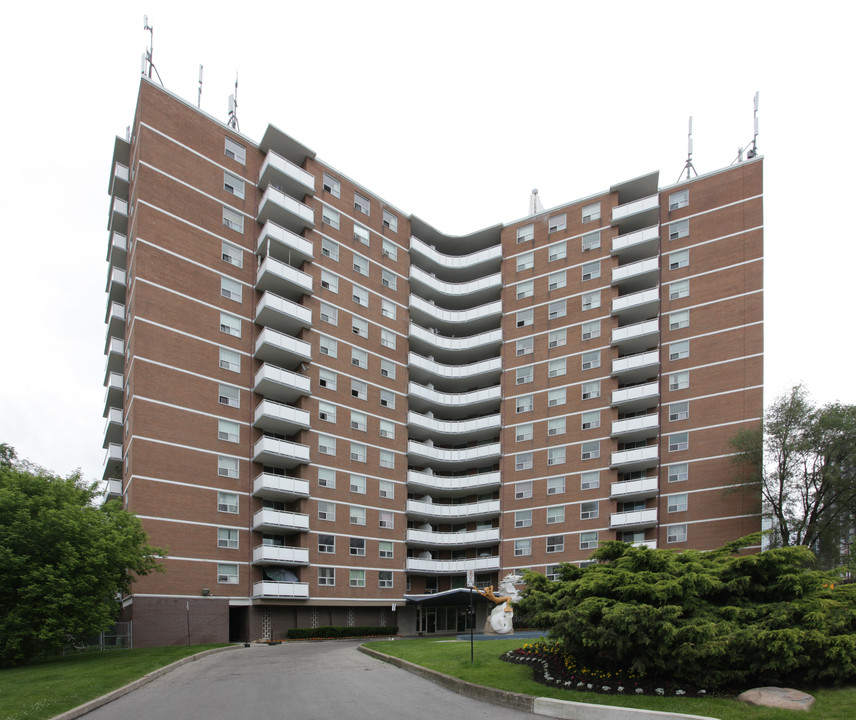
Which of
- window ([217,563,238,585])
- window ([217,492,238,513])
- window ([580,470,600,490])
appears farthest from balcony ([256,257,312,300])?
window ([580,470,600,490])

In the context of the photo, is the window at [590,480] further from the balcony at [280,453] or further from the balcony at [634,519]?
the balcony at [280,453]

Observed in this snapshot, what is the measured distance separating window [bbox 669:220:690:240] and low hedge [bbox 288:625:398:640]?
36.9 meters

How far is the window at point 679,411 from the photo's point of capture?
52.8m

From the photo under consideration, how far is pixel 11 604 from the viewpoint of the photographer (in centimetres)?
3064

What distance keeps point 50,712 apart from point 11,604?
16225 mm

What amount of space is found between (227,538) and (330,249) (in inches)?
926

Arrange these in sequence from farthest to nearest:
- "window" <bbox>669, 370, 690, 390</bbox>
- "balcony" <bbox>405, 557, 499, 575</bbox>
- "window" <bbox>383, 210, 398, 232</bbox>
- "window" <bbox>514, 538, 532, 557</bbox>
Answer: "window" <bbox>383, 210, 398, 232</bbox> → "balcony" <bbox>405, 557, 499, 575</bbox> → "window" <bbox>514, 538, 532, 557</bbox> → "window" <bbox>669, 370, 690, 390</bbox>

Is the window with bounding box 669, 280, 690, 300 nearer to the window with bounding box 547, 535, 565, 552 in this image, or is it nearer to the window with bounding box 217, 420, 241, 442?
the window with bounding box 547, 535, 565, 552

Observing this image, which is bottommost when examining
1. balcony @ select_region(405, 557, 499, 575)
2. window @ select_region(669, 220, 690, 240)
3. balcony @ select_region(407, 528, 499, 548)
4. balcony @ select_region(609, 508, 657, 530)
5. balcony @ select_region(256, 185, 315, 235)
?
balcony @ select_region(405, 557, 499, 575)

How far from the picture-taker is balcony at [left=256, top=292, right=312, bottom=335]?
166 feet

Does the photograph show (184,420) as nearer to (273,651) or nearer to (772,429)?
(273,651)

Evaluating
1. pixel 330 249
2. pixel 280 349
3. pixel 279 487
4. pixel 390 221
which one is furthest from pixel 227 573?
pixel 390 221

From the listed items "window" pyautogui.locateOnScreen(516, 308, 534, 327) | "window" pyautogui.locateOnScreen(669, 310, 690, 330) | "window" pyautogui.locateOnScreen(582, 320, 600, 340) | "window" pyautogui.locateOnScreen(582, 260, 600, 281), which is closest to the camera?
"window" pyautogui.locateOnScreen(669, 310, 690, 330)

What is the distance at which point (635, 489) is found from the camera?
5231 cm
